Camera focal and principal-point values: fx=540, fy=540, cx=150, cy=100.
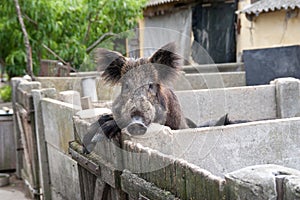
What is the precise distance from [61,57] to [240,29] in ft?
13.6

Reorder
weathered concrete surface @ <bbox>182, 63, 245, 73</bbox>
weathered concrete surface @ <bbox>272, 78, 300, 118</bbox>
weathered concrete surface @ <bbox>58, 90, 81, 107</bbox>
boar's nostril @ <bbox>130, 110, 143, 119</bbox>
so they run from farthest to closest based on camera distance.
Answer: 1. weathered concrete surface @ <bbox>182, 63, 245, 73</bbox>
2. weathered concrete surface @ <bbox>58, 90, 81, 107</bbox>
3. weathered concrete surface @ <bbox>272, 78, 300, 118</bbox>
4. boar's nostril @ <bbox>130, 110, 143, 119</bbox>

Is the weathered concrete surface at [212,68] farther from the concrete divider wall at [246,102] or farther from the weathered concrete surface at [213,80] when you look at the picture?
the concrete divider wall at [246,102]

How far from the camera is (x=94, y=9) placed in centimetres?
1066

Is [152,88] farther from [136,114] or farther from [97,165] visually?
[97,165]

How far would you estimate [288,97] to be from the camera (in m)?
5.75

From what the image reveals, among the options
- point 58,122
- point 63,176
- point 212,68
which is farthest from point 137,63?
point 212,68

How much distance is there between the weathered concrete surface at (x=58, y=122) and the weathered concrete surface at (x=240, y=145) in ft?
4.85

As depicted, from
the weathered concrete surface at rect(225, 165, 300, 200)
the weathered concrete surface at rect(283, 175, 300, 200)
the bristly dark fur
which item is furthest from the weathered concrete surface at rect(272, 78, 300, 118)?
the weathered concrete surface at rect(283, 175, 300, 200)

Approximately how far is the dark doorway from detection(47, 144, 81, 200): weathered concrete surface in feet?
22.9

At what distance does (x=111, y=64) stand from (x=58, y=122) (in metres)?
1.55

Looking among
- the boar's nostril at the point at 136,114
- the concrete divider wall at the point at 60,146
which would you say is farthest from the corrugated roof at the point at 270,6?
the boar's nostril at the point at 136,114

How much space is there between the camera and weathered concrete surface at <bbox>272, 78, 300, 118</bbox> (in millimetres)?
5746

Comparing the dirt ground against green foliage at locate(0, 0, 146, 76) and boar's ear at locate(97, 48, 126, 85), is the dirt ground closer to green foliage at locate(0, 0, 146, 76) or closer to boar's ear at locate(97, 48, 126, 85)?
green foliage at locate(0, 0, 146, 76)

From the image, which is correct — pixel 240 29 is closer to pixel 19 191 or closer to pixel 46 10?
pixel 46 10
